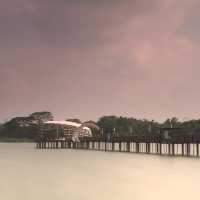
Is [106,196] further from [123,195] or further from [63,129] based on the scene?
[63,129]

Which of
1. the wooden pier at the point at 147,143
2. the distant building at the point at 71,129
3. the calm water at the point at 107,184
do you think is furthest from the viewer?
the distant building at the point at 71,129

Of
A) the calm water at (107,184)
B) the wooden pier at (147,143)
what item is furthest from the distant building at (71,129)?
the calm water at (107,184)

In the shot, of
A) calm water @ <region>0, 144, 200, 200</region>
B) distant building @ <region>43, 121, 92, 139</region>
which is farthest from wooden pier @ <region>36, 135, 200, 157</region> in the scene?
calm water @ <region>0, 144, 200, 200</region>

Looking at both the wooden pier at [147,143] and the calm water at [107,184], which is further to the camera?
the wooden pier at [147,143]

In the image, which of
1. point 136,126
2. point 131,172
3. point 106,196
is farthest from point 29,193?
point 136,126

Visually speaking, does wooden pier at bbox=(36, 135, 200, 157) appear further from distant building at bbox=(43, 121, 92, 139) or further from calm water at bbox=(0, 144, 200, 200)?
calm water at bbox=(0, 144, 200, 200)

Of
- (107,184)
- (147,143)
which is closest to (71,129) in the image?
(147,143)

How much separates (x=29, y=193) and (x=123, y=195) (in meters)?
5.62

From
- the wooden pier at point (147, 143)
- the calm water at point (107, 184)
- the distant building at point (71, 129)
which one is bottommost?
the calm water at point (107, 184)

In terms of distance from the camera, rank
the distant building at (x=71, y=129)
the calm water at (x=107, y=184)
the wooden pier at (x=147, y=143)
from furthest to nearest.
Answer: the distant building at (x=71, y=129)
the wooden pier at (x=147, y=143)
the calm water at (x=107, y=184)

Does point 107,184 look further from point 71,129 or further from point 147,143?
point 71,129

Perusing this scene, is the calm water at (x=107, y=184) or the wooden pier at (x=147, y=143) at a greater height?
the wooden pier at (x=147, y=143)

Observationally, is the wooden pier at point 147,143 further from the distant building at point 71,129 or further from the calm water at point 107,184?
the calm water at point 107,184

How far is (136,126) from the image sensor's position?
180500 mm
